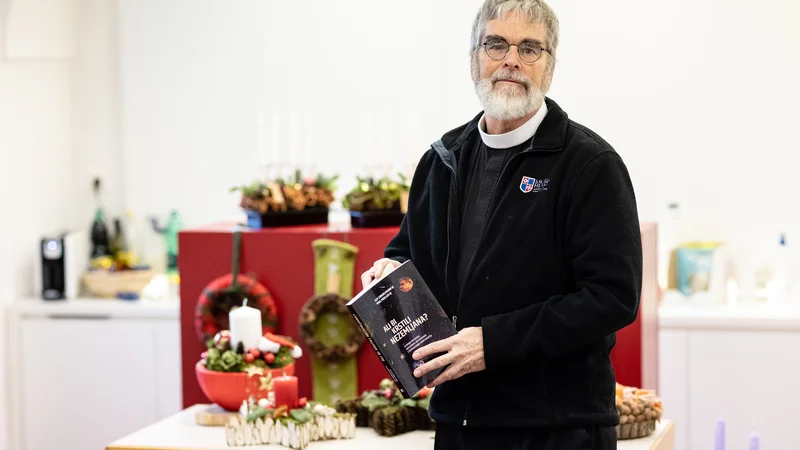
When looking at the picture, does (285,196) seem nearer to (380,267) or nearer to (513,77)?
(380,267)

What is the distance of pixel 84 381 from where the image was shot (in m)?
5.35

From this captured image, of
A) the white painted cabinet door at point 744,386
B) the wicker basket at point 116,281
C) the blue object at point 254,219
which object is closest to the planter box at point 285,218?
the blue object at point 254,219

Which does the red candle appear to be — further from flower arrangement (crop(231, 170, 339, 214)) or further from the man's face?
the man's face

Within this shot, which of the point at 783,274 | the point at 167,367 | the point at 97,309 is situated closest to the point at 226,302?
the point at 167,367

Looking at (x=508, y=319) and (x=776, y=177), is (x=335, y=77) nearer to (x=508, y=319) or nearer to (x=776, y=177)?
(x=776, y=177)

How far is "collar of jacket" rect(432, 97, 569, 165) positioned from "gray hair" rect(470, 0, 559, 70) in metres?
0.09

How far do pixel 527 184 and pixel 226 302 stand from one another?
1.92m

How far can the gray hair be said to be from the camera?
82.8 inches

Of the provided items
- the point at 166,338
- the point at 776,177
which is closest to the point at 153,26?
the point at 166,338

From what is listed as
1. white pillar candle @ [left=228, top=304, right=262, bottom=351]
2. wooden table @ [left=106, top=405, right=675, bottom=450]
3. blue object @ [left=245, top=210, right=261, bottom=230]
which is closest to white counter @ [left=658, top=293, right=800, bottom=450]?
wooden table @ [left=106, top=405, right=675, bottom=450]

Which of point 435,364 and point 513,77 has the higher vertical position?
point 513,77

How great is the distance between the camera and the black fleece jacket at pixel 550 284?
78.0 inches

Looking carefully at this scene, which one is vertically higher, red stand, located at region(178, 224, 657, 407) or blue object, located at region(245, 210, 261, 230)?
blue object, located at region(245, 210, 261, 230)

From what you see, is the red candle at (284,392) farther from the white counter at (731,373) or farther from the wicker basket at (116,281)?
the wicker basket at (116,281)
